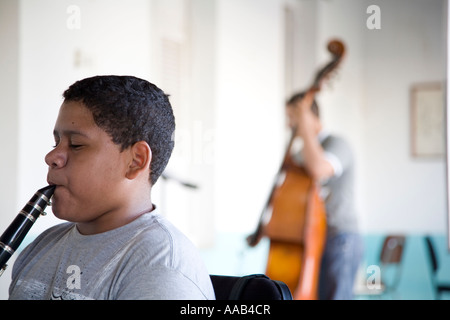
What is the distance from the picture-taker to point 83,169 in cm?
92

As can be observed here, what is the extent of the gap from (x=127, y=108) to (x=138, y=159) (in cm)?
8

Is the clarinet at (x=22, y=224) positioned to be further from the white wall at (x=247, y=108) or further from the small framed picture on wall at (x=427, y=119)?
the small framed picture on wall at (x=427, y=119)

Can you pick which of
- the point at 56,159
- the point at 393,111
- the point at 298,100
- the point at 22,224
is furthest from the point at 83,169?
the point at 393,111

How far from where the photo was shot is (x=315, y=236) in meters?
3.21

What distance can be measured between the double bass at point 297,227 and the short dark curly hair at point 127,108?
2233mm

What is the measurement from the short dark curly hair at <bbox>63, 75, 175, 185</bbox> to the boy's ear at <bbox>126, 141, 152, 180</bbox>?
0.01m

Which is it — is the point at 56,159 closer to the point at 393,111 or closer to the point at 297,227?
the point at 297,227

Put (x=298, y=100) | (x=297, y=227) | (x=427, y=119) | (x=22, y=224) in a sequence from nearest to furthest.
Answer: (x=22, y=224) < (x=297, y=227) < (x=298, y=100) < (x=427, y=119)

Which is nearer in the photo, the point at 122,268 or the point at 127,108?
the point at 122,268

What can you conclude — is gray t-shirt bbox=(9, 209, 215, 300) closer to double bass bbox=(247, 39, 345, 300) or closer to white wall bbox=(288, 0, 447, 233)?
double bass bbox=(247, 39, 345, 300)

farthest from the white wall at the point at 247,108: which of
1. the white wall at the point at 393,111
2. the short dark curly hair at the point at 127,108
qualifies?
the short dark curly hair at the point at 127,108

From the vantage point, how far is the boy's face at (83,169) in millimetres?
919

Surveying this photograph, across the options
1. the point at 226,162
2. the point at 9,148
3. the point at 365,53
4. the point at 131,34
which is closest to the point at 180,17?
the point at 131,34

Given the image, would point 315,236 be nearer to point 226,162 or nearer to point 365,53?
point 226,162
